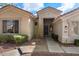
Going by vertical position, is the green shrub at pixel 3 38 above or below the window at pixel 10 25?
below

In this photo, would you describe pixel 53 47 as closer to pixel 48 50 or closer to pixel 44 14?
pixel 48 50

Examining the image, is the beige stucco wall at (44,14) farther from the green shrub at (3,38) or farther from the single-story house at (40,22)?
the green shrub at (3,38)

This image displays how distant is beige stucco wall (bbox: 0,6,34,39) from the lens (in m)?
10.3

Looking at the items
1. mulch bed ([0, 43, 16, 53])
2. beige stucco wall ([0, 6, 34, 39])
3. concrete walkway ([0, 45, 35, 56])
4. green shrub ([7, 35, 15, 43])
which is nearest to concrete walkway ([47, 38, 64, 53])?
concrete walkway ([0, 45, 35, 56])

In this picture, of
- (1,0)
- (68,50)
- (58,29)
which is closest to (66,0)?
(1,0)

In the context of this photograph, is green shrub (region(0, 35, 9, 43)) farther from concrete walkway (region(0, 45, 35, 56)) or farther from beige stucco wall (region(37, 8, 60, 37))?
beige stucco wall (region(37, 8, 60, 37))

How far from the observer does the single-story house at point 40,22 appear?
9.90m

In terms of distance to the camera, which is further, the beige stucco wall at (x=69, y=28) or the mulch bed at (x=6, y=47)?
the beige stucco wall at (x=69, y=28)

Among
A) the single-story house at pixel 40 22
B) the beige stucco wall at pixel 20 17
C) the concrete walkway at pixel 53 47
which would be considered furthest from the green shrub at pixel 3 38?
the concrete walkway at pixel 53 47

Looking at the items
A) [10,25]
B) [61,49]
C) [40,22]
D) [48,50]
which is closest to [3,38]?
[10,25]

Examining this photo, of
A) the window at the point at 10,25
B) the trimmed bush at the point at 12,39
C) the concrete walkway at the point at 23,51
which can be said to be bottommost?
the concrete walkway at the point at 23,51

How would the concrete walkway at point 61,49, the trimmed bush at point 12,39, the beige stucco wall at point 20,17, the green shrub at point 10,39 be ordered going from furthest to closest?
the beige stucco wall at point 20,17, the green shrub at point 10,39, the trimmed bush at point 12,39, the concrete walkway at point 61,49

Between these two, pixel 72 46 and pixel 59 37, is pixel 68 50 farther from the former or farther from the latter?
pixel 59 37

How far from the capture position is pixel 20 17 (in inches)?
435
